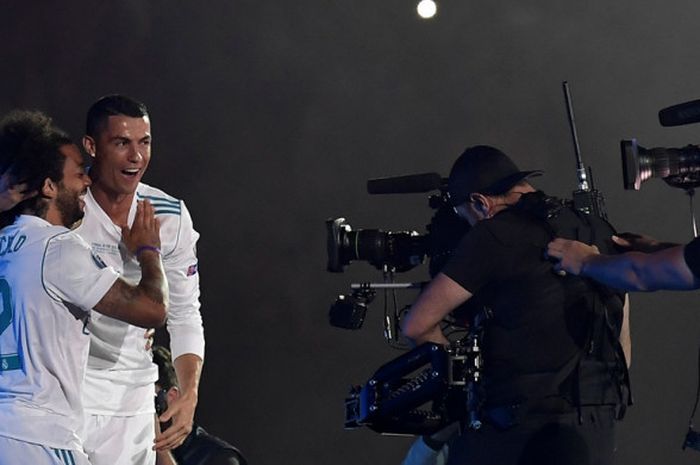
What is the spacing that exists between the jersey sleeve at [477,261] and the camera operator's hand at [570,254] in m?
0.21

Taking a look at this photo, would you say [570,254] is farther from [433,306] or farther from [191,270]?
[191,270]

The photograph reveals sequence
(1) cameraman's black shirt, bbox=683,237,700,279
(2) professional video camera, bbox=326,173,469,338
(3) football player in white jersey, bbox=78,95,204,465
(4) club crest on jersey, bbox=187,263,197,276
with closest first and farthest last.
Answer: (1) cameraman's black shirt, bbox=683,237,700,279 → (3) football player in white jersey, bbox=78,95,204,465 → (4) club crest on jersey, bbox=187,263,197,276 → (2) professional video camera, bbox=326,173,469,338

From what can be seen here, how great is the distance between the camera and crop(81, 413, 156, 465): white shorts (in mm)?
3348

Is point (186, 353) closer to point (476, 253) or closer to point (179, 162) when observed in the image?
point (476, 253)

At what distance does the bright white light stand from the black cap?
2.14 metres

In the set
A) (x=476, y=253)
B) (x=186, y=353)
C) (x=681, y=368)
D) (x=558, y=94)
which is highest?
(x=558, y=94)

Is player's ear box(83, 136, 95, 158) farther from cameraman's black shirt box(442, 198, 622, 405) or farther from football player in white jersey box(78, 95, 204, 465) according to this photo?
cameraman's black shirt box(442, 198, 622, 405)

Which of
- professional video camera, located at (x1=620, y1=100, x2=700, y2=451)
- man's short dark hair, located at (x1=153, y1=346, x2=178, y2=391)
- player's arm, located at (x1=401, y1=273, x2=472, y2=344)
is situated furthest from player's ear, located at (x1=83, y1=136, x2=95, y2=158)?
professional video camera, located at (x1=620, y1=100, x2=700, y2=451)

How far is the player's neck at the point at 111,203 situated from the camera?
354cm

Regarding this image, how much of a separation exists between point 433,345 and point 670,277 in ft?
2.78

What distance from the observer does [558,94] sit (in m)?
5.71

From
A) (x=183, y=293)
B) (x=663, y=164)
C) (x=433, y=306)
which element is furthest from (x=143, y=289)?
(x=663, y=164)

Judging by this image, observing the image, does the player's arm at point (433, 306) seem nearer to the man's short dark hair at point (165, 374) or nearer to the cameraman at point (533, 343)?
the cameraman at point (533, 343)

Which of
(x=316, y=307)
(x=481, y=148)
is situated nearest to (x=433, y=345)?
(x=481, y=148)
